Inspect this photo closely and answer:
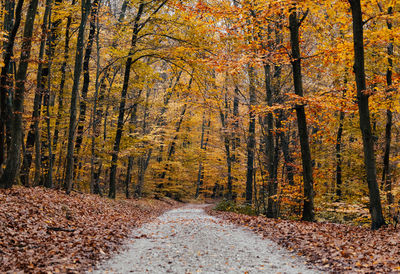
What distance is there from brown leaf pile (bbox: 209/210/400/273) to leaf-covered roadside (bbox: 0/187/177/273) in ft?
13.8

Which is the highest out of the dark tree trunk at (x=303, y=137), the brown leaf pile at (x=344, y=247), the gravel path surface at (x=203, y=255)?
the dark tree trunk at (x=303, y=137)

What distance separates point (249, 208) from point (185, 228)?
7.28 metres

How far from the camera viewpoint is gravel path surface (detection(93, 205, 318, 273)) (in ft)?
17.5

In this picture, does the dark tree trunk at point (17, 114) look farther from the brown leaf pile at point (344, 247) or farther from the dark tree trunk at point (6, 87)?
the brown leaf pile at point (344, 247)

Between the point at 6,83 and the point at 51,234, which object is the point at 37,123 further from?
the point at 51,234

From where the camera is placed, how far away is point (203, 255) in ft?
20.2

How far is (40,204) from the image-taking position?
8.52 metres

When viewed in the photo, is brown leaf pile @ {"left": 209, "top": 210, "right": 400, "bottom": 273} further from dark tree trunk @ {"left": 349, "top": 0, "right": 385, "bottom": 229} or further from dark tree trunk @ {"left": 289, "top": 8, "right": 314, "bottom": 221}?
dark tree trunk @ {"left": 289, "top": 8, "right": 314, "bottom": 221}

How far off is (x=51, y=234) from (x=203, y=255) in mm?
3603

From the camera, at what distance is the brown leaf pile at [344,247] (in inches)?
193

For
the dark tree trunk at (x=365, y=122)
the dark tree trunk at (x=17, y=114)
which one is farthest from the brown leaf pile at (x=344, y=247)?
the dark tree trunk at (x=17, y=114)

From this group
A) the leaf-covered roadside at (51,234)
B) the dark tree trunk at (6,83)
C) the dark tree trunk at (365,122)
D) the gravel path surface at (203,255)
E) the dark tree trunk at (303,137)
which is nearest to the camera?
the leaf-covered roadside at (51,234)

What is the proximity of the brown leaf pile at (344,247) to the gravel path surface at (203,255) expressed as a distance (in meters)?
0.32

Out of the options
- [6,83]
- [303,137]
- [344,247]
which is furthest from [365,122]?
[6,83]
